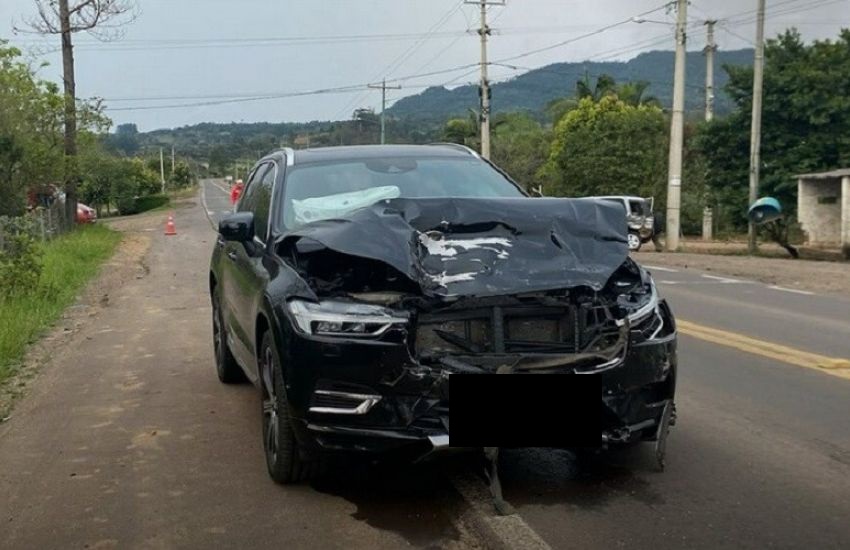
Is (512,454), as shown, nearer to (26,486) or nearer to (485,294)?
(485,294)

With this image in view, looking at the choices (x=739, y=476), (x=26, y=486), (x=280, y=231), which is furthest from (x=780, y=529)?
(x=26, y=486)

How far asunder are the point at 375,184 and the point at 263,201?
2.93 ft

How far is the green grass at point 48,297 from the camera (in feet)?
32.6

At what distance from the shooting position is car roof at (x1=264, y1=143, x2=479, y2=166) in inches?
261

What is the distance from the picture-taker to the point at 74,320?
41.0 feet

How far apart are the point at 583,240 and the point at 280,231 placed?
1855 mm

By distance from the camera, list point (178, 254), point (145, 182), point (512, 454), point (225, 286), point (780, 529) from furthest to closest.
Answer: point (145, 182)
point (178, 254)
point (225, 286)
point (512, 454)
point (780, 529)

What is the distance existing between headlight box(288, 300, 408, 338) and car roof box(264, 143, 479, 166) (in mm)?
2107

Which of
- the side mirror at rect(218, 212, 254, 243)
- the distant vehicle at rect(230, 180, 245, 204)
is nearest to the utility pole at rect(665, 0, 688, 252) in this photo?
the distant vehicle at rect(230, 180, 245, 204)

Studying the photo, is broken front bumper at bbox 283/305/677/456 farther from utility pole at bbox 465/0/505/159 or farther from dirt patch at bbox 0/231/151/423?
utility pole at bbox 465/0/505/159

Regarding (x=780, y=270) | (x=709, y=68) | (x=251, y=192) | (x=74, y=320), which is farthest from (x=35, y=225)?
(x=709, y=68)

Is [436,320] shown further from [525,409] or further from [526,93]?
[526,93]

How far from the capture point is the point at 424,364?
177 inches

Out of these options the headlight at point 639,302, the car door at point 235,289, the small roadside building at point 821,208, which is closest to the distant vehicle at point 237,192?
the car door at point 235,289
